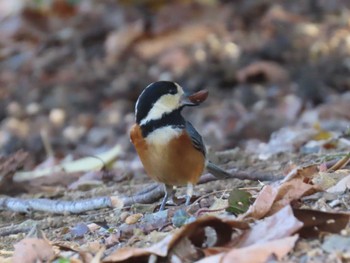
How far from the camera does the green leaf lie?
342 centimetres

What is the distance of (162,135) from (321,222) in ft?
4.64

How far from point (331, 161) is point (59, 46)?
6247 mm

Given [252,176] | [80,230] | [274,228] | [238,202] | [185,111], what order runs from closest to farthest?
[274,228] → [238,202] → [80,230] → [252,176] → [185,111]

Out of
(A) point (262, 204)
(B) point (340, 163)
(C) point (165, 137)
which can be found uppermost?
(A) point (262, 204)

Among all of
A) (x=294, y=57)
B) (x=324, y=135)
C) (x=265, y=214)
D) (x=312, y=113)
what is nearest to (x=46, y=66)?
(x=294, y=57)

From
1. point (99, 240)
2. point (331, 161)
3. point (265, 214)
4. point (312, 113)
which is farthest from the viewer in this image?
point (312, 113)

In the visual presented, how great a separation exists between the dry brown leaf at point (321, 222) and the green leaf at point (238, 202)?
1.37ft

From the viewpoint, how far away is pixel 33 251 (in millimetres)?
3287

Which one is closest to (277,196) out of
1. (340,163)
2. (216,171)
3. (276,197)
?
(276,197)

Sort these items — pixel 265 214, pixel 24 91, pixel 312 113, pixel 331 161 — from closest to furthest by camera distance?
pixel 265 214, pixel 331 161, pixel 312 113, pixel 24 91

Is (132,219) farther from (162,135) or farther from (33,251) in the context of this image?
(33,251)

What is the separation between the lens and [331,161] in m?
4.40

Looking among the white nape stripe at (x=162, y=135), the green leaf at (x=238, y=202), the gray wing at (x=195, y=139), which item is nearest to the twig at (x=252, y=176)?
the gray wing at (x=195, y=139)

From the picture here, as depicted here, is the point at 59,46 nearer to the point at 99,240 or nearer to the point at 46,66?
the point at 46,66
